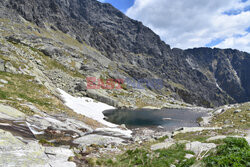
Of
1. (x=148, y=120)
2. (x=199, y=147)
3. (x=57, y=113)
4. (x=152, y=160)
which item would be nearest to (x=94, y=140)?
(x=152, y=160)

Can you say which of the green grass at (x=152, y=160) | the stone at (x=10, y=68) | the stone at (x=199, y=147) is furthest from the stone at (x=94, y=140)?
the stone at (x=10, y=68)

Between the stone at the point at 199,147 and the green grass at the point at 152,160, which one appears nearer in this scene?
the green grass at the point at 152,160

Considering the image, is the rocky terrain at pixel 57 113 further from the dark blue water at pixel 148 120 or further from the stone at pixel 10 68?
→ the dark blue water at pixel 148 120

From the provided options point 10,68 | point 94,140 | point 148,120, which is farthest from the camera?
point 148,120

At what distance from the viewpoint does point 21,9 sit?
14812cm

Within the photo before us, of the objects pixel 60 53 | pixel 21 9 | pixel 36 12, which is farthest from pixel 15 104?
pixel 36 12

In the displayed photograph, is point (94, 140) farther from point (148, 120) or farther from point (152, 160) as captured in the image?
point (148, 120)

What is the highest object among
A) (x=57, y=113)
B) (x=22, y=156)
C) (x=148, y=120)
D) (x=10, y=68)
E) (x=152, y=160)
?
(x=10, y=68)

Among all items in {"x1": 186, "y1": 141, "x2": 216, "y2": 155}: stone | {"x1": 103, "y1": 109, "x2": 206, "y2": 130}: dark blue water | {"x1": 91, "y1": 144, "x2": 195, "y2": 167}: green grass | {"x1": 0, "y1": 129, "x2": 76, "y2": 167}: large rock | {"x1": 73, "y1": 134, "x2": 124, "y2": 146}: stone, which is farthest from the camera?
{"x1": 103, "y1": 109, "x2": 206, "y2": 130}: dark blue water

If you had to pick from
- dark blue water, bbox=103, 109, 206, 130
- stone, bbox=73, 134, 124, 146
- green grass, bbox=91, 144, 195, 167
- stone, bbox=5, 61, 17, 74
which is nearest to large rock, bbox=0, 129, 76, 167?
green grass, bbox=91, 144, 195, 167

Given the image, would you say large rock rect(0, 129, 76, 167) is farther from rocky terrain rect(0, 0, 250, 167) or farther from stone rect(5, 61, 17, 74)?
stone rect(5, 61, 17, 74)

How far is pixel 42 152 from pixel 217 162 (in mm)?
11251

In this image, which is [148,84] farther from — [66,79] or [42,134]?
[42,134]

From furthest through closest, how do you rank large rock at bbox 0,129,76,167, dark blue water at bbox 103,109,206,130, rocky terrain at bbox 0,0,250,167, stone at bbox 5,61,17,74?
dark blue water at bbox 103,109,206,130
stone at bbox 5,61,17,74
rocky terrain at bbox 0,0,250,167
large rock at bbox 0,129,76,167
